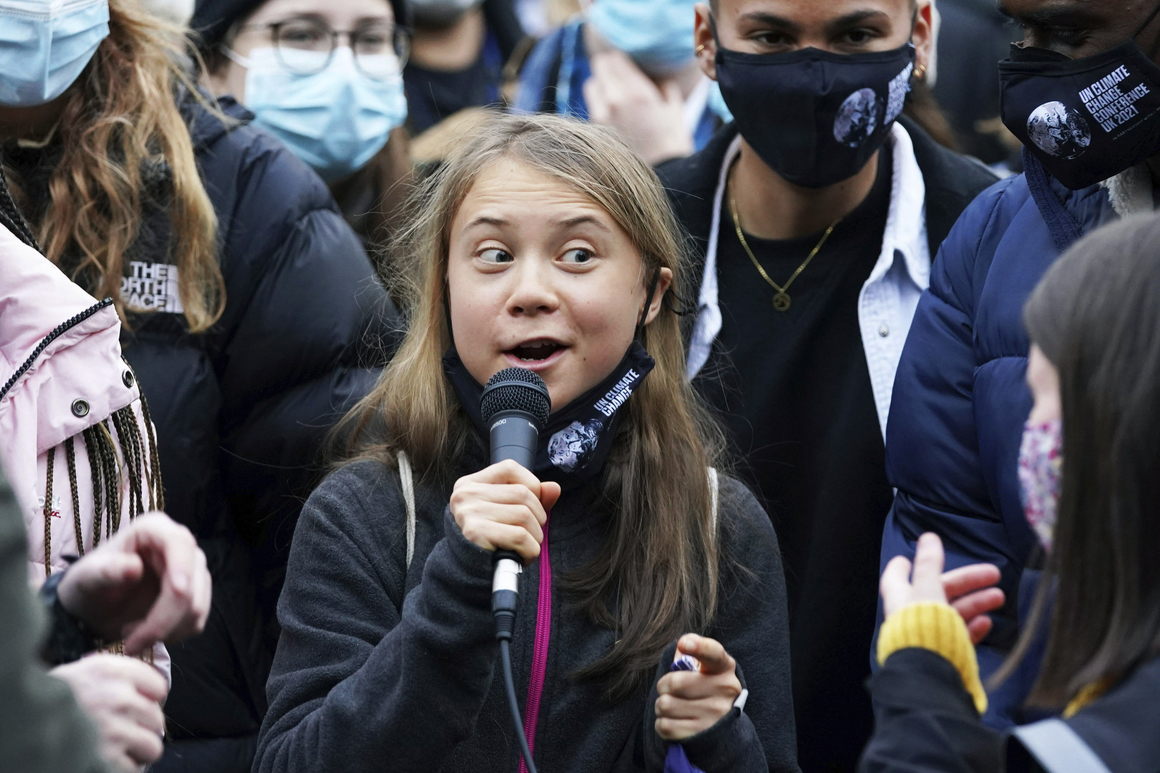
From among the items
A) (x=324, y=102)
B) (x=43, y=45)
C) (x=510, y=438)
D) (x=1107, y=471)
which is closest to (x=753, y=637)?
(x=510, y=438)

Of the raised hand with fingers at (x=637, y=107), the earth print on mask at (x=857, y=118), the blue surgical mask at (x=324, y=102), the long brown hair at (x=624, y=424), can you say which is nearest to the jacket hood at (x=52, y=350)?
the long brown hair at (x=624, y=424)

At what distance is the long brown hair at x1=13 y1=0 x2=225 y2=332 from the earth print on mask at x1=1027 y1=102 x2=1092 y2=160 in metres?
1.90

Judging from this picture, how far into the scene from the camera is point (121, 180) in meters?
3.23

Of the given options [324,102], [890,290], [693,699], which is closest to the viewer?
[693,699]

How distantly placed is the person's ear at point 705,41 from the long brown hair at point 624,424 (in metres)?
0.66

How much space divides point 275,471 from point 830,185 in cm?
161

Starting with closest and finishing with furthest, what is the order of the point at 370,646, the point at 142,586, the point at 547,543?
the point at 142,586 < the point at 370,646 < the point at 547,543

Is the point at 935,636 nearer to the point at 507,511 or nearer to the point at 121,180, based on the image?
the point at 507,511

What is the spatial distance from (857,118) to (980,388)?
103cm

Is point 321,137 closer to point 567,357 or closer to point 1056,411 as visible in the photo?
point 567,357

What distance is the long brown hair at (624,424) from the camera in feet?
8.78

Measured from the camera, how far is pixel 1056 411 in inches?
74.5

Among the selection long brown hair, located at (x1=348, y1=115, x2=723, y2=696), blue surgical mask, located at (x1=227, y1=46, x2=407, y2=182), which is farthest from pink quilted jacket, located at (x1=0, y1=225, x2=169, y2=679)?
blue surgical mask, located at (x1=227, y1=46, x2=407, y2=182)

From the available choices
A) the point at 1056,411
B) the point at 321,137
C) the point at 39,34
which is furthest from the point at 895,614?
the point at 321,137
